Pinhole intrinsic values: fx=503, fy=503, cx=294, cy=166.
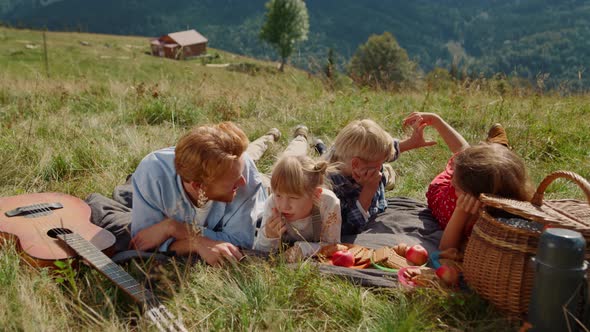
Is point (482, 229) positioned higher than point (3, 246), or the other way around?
point (482, 229)

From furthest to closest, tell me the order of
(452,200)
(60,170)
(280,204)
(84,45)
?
(84,45)
(60,170)
(452,200)
(280,204)

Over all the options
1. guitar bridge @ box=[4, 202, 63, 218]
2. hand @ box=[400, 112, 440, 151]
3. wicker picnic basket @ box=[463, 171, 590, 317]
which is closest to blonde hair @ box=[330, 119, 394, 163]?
hand @ box=[400, 112, 440, 151]

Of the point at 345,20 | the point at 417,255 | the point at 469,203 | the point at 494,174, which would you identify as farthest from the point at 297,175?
the point at 345,20

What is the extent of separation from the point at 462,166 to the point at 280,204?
3.74ft

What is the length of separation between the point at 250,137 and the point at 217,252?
3.23 meters

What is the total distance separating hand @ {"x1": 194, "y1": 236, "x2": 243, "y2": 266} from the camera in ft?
9.93

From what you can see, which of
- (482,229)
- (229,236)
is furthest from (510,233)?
(229,236)

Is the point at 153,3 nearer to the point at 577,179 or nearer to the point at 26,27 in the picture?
the point at 26,27

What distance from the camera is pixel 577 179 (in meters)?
2.44

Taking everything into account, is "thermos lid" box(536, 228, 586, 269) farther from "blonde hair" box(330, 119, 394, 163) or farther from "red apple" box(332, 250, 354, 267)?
"blonde hair" box(330, 119, 394, 163)

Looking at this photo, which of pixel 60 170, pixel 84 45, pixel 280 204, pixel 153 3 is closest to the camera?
pixel 280 204

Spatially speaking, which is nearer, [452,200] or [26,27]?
[452,200]

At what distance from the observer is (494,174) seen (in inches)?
113

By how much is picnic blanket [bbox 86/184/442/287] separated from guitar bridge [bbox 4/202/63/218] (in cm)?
28
